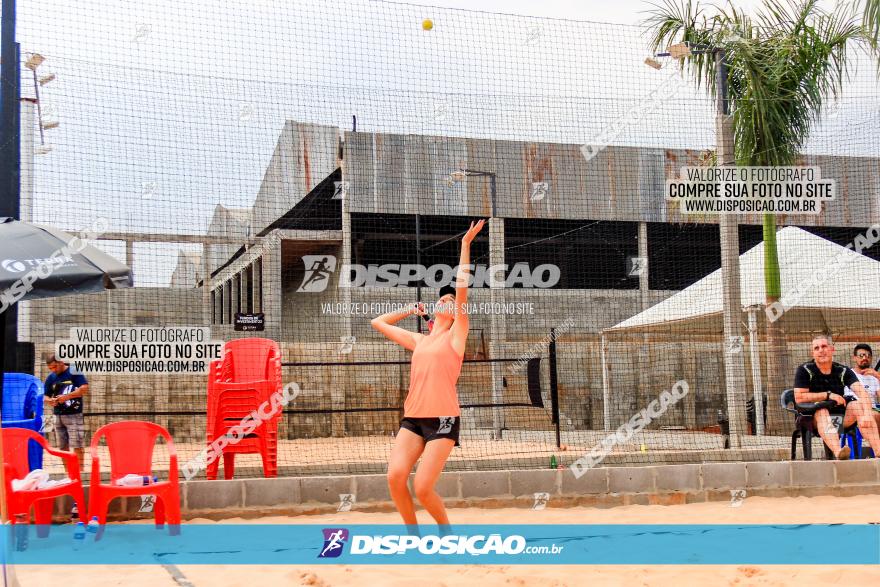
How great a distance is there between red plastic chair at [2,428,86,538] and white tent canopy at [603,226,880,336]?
8.63m

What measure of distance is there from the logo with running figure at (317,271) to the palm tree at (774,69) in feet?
27.9

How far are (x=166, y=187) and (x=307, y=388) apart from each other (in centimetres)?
503

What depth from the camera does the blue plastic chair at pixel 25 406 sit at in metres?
6.54

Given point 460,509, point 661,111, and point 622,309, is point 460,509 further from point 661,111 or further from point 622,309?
point 622,309

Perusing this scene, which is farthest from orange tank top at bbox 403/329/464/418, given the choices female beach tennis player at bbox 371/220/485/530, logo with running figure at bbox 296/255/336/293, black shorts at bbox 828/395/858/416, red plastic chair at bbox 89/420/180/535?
logo with running figure at bbox 296/255/336/293

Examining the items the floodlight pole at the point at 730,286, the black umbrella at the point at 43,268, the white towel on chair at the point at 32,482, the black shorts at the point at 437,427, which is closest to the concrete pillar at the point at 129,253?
the black umbrella at the point at 43,268

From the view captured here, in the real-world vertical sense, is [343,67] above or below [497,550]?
above

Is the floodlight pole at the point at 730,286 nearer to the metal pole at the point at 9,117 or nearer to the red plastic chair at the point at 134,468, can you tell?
the red plastic chair at the point at 134,468

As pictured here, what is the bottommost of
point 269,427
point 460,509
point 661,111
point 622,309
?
point 460,509

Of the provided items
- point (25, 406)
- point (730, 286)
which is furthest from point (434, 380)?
point (730, 286)

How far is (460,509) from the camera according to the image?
275 inches
